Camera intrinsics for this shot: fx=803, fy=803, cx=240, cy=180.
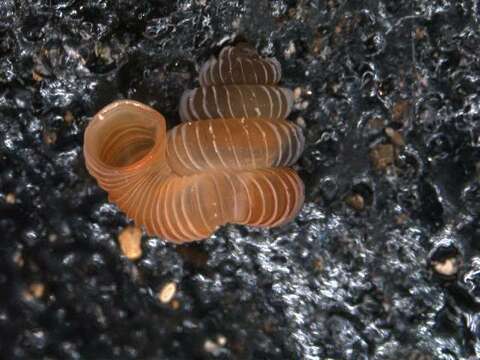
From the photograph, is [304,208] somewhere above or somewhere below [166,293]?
above

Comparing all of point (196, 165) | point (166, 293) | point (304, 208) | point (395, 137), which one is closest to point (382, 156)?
point (395, 137)

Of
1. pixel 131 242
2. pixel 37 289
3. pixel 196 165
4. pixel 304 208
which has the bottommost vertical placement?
pixel 37 289

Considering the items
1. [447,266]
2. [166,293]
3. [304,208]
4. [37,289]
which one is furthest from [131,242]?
[447,266]

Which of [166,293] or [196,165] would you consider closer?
[196,165]

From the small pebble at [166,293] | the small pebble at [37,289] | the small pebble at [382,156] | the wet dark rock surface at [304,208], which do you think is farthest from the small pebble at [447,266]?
the small pebble at [37,289]

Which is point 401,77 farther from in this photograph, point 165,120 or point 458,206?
point 165,120

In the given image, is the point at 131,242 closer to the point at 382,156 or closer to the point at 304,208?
the point at 304,208

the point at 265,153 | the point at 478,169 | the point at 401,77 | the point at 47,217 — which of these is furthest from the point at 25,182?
the point at 478,169

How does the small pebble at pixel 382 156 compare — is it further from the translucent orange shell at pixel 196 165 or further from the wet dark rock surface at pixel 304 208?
the translucent orange shell at pixel 196 165
